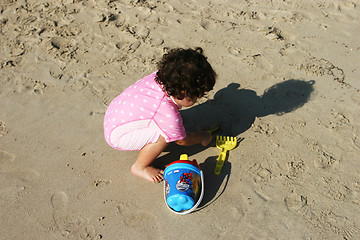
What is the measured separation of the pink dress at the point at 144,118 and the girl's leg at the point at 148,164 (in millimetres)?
44

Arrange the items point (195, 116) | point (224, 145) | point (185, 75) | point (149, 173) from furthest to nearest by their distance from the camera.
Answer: point (195, 116) < point (224, 145) < point (149, 173) < point (185, 75)

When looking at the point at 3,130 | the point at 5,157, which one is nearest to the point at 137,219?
the point at 5,157

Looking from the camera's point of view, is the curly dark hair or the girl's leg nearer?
the curly dark hair

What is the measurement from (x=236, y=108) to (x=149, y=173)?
91 centimetres

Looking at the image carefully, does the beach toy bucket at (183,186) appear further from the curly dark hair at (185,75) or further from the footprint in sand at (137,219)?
the curly dark hair at (185,75)

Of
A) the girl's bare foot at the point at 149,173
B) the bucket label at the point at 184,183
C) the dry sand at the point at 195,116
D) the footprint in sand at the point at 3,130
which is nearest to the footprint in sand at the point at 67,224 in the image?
the dry sand at the point at 195,116

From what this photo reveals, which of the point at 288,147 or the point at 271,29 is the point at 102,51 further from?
the point at 288,147

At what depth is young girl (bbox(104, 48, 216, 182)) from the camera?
6.88 ft

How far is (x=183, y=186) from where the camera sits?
7.05 ft

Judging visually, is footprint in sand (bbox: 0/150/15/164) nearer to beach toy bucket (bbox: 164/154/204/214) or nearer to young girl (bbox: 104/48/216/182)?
young girl (bbox: 104/48/216/182)

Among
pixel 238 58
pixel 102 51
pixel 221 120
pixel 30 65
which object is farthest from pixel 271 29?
pixel 30 65

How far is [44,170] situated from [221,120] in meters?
1.36

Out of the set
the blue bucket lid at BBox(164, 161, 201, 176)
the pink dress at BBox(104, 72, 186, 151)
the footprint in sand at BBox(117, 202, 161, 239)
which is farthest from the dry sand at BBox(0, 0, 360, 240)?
the pink dress at BBox(104, 72, 186, 151)

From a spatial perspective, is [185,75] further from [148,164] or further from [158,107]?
[148,164]
